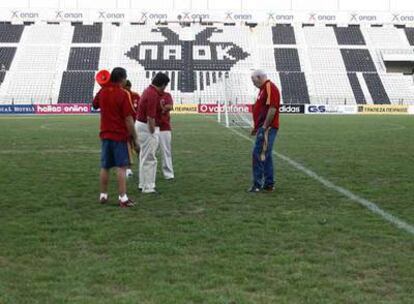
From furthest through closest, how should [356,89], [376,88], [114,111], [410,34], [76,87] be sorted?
[410,34], [376,88], [356,89], [76,87], [114,111]

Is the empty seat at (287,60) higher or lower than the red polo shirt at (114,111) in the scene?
higher

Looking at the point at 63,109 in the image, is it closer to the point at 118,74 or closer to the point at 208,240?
the point at 118,74

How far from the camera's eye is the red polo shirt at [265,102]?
31.2 feet

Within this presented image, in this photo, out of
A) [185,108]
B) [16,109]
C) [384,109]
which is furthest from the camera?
[384,109]

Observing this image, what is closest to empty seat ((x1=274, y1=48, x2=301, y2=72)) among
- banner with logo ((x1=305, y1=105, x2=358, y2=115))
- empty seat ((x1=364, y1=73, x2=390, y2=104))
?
empty seat ((x1=364, y1=73, x2=390, y2=104))

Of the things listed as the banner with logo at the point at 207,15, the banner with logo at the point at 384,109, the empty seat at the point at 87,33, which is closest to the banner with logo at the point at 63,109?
the empty seat at the point at 87,33

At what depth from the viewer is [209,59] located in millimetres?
61875

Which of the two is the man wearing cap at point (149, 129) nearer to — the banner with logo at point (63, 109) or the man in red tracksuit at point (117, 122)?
the man in red tracksuit at point (117, 122)

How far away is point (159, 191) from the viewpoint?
32.9 ft

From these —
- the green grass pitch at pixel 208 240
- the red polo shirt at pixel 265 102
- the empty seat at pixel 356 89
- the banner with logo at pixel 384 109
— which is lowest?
the green grass pitch at pixel 208 240

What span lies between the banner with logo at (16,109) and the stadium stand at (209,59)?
3170 millimetres

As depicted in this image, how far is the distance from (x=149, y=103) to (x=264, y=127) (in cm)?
169

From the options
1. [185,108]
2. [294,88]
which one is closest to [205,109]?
[185,108]

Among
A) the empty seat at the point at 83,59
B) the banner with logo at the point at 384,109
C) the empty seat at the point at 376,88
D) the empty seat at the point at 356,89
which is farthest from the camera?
the empty seat at the point at 83,59
